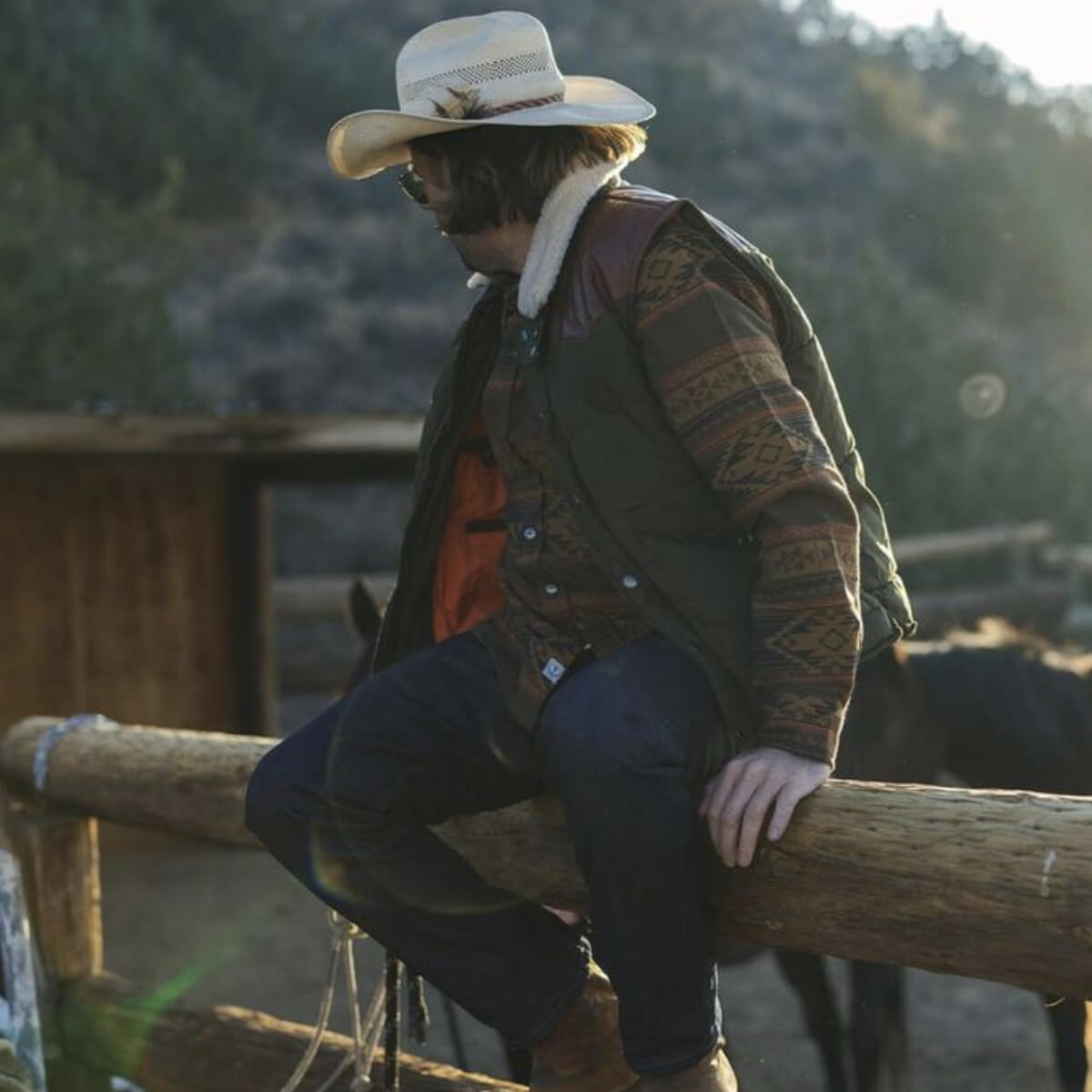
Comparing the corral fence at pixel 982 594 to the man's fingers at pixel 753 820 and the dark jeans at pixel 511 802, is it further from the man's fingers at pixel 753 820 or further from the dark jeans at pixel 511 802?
the man's fingers at pixel 753 820

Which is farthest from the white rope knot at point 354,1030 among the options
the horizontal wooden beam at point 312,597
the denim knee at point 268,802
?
the horizontal wooden beam at point 312,597

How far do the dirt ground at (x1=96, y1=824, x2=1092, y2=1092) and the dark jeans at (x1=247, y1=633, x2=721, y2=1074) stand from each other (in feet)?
9.11

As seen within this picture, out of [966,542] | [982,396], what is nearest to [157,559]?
[966,542]

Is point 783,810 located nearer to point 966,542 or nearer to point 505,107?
point 505,107

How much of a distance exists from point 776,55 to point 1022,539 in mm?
32566

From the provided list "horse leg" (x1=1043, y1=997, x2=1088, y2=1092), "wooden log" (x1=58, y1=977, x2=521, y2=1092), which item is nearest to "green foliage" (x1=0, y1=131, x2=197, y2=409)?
"horse leg" (x1=1043, y1=997, x2=1088, y2=1092)

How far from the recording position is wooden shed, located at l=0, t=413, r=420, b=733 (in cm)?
821

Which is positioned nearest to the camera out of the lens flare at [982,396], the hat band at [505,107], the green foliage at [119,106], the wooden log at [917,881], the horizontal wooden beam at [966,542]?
the wooden log at [917,881]

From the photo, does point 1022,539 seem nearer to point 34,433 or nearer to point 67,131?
point 34,433

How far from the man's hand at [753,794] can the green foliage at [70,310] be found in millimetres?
12858

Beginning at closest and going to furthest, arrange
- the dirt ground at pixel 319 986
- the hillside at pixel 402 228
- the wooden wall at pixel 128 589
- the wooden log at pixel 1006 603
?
the dirt ground at pixel 319 986 → the wooden wall at pixel 128 589 → the wooden log at pixel 1006 603 → the hillside at pixel 402 228

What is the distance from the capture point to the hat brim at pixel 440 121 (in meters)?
2.31

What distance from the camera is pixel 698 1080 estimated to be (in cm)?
221

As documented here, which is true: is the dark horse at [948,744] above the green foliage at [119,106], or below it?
below
